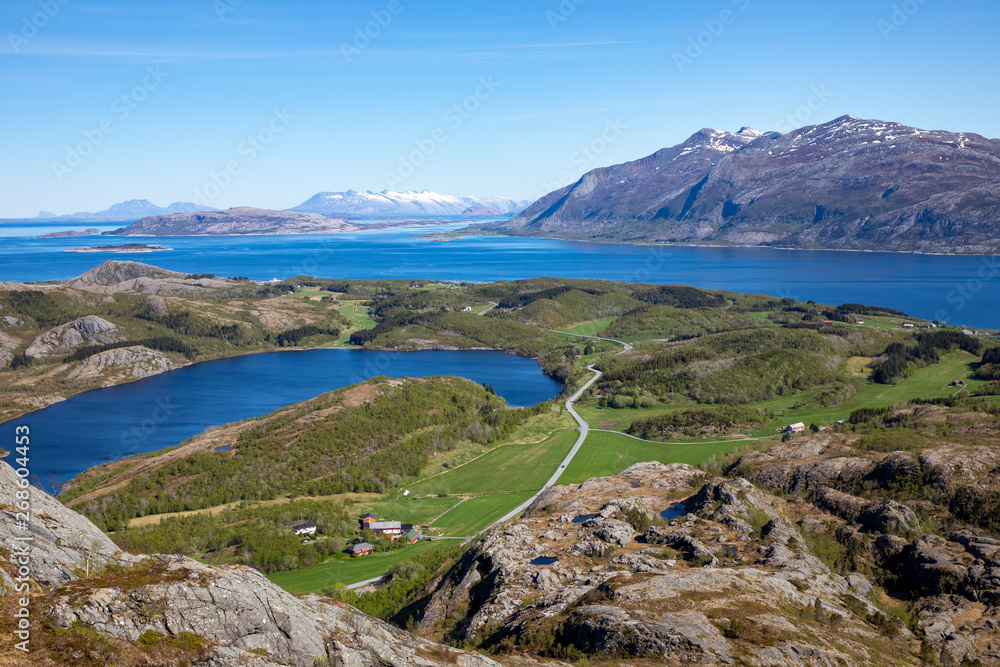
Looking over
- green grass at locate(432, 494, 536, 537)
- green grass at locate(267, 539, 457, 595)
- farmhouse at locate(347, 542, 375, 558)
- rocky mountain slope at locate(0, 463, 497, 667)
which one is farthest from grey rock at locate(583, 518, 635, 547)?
farmhouse at locate(347, 542, 375, 558)

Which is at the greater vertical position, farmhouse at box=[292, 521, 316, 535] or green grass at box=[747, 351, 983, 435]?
green grass at box=[747, 351, 983, 435]

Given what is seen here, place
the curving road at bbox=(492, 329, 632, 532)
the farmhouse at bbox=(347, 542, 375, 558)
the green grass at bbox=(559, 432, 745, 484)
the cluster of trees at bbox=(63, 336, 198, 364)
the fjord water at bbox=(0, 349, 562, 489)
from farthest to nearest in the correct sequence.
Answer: the cluster of trees at bbox=(63, 336, 198, 364), the fjord water at bbox=(0, 349, 562, 489), the green grass at bbox=(559, 432, 745, 484), the curving road at bbox=(492, 329, 632, 532), the farmhouse at bbox=(347, 542, 375, 558)

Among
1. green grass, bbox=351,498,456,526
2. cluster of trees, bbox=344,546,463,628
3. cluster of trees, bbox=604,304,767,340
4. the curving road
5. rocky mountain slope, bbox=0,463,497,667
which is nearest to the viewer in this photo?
rocky mountain slope, bbox=0,463,497,667

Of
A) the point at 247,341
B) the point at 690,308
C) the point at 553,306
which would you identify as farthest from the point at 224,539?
the point at 690,308

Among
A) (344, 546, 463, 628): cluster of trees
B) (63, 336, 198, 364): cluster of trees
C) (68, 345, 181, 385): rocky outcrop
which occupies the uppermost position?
(63, 336, 198, 364): cluster of trees

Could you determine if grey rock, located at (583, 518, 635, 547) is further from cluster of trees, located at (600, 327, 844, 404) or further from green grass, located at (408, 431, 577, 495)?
cluster of trees, located at (600, 327, 844, 404)

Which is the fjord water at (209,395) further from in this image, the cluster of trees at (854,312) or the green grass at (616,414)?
the cluster of trees at (854,312)

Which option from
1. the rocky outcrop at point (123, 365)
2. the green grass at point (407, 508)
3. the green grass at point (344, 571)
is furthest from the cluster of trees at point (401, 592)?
the rocky outcrop at point (123, 365)
